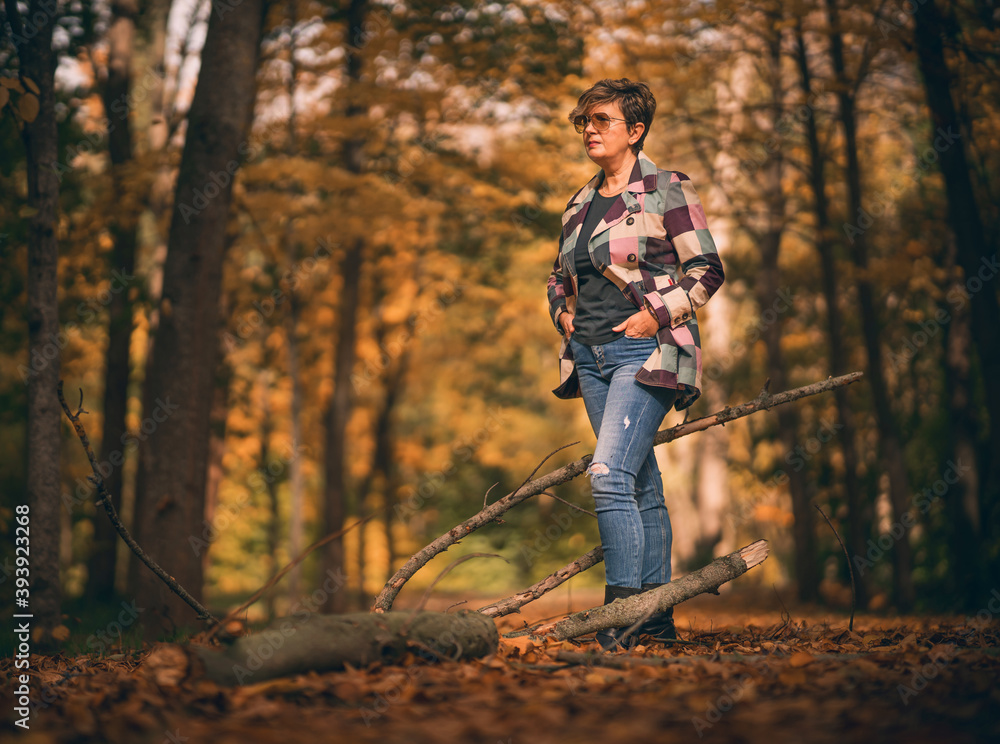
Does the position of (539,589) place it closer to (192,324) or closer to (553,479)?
(553,479)

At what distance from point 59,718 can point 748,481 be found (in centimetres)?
1255

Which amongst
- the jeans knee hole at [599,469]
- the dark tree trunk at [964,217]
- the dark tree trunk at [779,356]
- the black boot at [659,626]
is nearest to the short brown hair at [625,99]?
the jeans knee hole at [599,469]

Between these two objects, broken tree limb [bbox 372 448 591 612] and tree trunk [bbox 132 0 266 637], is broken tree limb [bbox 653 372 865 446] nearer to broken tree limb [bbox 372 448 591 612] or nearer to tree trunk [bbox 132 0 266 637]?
broken tree limb [bbox 372 448 591 612]

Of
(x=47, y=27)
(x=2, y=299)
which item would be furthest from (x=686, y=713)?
(x=2, y=299)

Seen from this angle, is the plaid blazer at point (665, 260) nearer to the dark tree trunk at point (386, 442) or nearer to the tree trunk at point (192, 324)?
the tree trunk at point (192, 324)

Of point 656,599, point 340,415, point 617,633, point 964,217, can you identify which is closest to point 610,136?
point 656,599

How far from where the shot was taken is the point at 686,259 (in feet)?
10.6

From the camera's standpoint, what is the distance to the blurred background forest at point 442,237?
17.2 ft

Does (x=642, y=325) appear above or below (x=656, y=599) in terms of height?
above

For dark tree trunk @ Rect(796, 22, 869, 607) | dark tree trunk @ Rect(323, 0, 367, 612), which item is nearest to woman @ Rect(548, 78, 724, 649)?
dark tree trunk @ Rect(796, 22, 869, 607)

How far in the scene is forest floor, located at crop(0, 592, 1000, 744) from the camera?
6.19 ft

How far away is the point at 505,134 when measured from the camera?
11.1 m

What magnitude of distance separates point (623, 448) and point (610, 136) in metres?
1.34

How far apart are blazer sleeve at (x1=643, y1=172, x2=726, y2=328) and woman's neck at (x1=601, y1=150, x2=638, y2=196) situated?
201 mm
